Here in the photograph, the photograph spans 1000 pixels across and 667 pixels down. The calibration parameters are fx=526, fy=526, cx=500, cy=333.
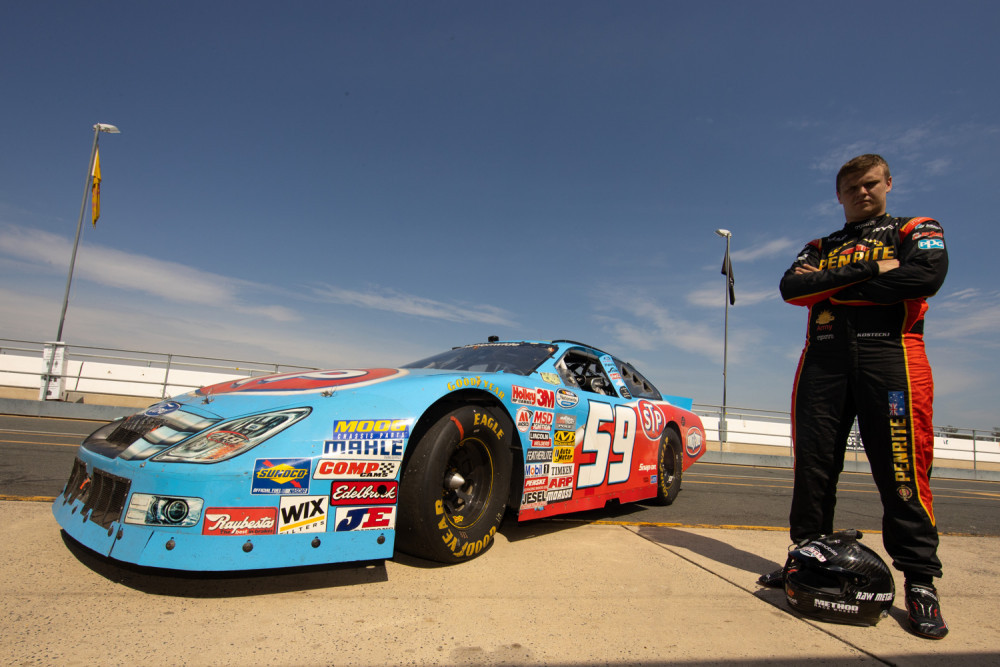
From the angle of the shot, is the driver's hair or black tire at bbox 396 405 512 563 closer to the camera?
black tire at bbox 396 405 512 563

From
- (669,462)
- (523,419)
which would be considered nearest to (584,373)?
(523,419)

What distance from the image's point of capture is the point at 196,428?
2145 millimetres

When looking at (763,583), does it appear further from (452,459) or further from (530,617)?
(452,459)

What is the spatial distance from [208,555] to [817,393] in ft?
8.76

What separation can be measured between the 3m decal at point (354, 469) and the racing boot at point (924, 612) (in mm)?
2144

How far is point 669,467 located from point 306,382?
3505 mm

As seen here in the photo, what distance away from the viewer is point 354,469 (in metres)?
2.10

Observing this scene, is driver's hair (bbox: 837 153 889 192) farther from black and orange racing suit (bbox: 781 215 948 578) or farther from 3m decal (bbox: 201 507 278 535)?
3m decal (bbox: 201 507 278 535)

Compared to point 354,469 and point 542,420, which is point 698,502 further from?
point 354,469

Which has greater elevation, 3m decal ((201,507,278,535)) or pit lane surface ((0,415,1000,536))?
3m decal ((201,507,278,535))

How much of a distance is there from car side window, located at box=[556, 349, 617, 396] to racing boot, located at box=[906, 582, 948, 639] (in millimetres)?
2019

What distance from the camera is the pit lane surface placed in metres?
3.96

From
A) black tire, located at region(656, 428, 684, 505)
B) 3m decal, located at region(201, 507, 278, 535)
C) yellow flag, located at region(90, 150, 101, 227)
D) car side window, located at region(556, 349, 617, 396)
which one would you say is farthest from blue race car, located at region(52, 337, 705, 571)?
yellow flag, located at region(90, 150, 101, 227)

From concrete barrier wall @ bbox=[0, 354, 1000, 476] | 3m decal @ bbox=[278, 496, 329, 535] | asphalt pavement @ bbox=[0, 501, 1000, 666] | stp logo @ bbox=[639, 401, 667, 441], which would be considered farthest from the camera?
concrete barrier wall @ bbox=[0, 354, 1000, 476]
